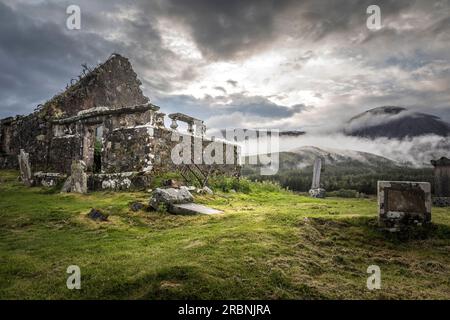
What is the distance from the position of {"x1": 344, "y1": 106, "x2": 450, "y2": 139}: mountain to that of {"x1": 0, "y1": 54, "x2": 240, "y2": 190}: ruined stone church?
49.1m

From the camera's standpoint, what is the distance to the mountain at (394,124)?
57781 millimetres

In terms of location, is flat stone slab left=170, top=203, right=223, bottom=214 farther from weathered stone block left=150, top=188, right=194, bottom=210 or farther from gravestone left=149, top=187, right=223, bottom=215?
weathered stone block left=150, top=188, right=194, bottom=210

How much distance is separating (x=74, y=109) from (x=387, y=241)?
2113 centimetres

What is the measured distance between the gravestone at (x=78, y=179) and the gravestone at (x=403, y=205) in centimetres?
1219

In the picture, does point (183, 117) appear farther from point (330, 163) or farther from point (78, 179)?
point (330, 163)

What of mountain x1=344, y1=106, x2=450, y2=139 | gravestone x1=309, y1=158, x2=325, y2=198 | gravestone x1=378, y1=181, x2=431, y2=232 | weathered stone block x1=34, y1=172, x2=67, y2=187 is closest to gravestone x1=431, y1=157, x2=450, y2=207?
gravestone x1=309, y1=158, x2=325, y2=198

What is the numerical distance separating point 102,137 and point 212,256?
39.1ft

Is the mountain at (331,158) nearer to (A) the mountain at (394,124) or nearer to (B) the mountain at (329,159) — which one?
(B) the mountain at (329,159)

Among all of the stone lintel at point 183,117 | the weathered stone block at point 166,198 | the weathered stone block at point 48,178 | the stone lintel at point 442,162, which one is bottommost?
the weathered stone block at point 166,198

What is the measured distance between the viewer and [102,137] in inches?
626

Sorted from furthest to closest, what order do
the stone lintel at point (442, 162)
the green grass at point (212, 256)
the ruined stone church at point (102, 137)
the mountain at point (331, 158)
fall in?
the mountain at point (331, 158) → the stone lintel at point (442, 162) → the ruined stone church at point (102, 137) → the green grass at point (212, 256)

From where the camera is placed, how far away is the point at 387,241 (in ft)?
26.2

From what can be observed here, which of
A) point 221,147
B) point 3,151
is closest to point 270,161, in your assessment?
point 221,147

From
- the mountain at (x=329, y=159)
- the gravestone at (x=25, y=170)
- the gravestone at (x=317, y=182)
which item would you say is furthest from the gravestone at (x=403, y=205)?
the mountain at (x=329, y=159)
